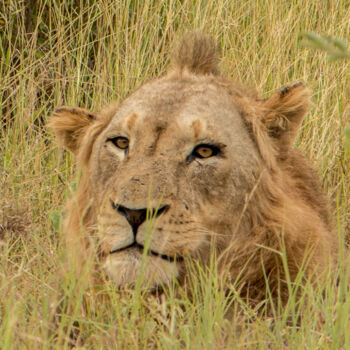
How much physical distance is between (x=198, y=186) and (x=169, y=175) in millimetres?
141

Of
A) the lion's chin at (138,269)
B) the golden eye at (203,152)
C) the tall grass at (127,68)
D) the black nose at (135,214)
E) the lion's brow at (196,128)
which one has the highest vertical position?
the lion's brow at (196,128)

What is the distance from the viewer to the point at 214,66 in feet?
12.7

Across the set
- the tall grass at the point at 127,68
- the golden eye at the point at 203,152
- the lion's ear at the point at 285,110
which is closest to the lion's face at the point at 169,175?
the golden eye at the point at 203,152

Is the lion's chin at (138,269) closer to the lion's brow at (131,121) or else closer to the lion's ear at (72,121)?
the lion's brow at (131,121)

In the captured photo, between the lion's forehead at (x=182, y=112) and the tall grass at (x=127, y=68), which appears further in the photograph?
the tall grass at (x=127, y=68)

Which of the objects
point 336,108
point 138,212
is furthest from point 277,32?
point 138,212

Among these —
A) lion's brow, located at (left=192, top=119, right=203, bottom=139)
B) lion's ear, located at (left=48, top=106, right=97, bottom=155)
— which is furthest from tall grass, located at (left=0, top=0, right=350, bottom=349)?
lion's brow, located at (left=192, top=119, right=203, bottom=139)

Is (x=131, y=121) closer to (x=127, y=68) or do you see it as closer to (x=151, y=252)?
(x=151, y=252)

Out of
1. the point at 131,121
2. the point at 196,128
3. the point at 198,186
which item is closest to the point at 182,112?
the point at 196,128

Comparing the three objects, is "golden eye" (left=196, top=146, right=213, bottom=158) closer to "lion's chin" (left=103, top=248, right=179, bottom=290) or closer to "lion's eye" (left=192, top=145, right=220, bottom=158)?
"lion's eye" (left=192, top=145, right=220, bottom=158)

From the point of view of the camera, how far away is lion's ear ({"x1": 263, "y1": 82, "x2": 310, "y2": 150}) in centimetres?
359

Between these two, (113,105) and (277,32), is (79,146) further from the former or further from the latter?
(277,32)

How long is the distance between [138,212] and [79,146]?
1.00 metres

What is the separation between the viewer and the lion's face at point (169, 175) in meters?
3.01
